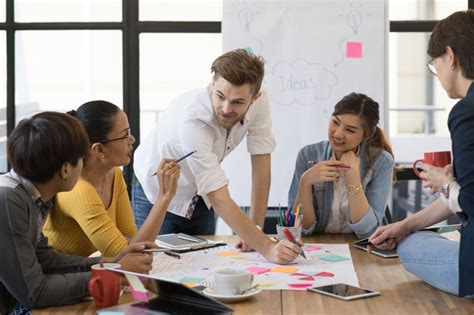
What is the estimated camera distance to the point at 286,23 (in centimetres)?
391

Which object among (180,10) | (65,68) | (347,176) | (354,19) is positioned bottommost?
(347,176)

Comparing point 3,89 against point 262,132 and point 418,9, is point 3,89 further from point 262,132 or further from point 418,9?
point 418,9

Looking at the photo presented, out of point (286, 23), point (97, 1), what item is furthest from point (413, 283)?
point (97, 1)

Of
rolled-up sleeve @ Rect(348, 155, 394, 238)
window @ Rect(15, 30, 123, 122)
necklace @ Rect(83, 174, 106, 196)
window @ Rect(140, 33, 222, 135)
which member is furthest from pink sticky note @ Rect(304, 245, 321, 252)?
window @ Rect(15, 30, 123, 122)

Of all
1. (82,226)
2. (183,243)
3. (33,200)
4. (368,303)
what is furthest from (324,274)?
(33,200)

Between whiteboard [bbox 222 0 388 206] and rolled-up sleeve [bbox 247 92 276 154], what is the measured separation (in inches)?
37.6

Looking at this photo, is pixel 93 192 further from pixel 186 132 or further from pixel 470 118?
pixel 470 118

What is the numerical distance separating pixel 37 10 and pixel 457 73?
292 centimetres

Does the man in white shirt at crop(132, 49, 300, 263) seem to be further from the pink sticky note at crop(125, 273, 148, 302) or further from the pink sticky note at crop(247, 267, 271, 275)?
the pink sticky note at crop(125, 273, 148, 302)

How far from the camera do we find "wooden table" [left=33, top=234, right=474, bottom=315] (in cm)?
176

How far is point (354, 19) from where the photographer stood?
3.90 meters

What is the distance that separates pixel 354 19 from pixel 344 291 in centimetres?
230

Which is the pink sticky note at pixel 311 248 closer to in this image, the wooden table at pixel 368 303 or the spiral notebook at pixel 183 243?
the spiral notebook at pixel 183 243

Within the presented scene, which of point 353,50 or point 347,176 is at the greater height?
point 353,50
